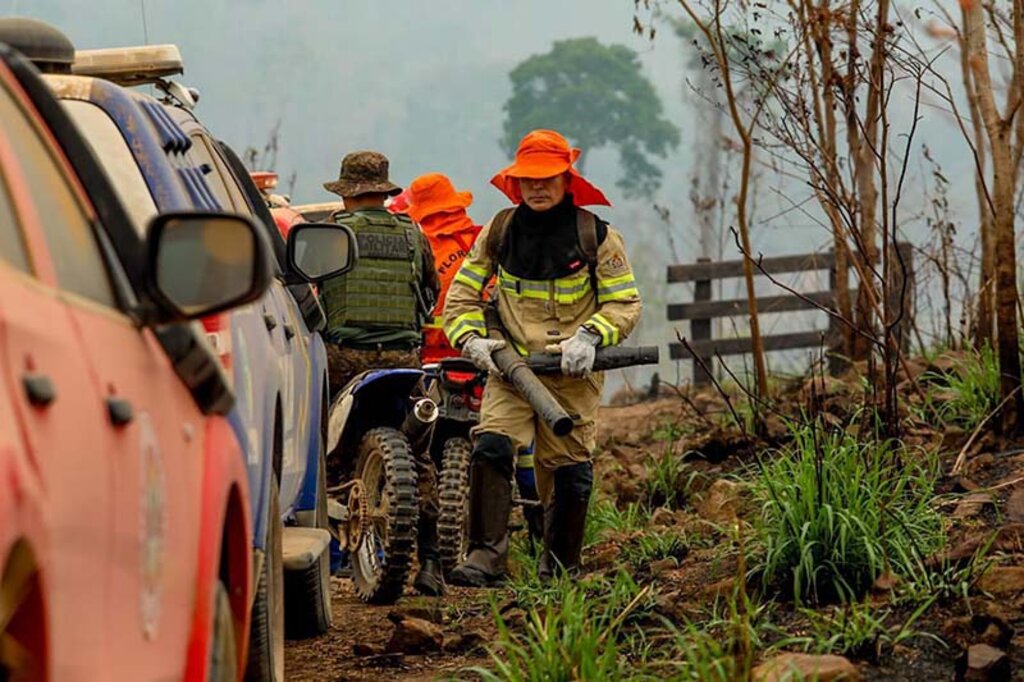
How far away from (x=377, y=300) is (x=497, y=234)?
1080 mm

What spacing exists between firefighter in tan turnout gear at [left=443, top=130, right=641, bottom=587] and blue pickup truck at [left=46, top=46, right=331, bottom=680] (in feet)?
2.79

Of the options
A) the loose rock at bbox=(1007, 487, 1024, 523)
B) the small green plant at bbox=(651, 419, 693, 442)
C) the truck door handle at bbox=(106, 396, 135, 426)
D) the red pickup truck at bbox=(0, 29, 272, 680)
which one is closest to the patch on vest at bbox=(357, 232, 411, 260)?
the loose rock at bbox=(1007, 487, 1024, 523)

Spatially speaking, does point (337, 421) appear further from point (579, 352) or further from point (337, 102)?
point (337, 102)

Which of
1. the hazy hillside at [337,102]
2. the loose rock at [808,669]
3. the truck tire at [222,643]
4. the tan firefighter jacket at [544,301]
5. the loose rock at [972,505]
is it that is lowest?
the loose rock at [808,669]

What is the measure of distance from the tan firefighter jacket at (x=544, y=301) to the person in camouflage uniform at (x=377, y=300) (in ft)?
2.90

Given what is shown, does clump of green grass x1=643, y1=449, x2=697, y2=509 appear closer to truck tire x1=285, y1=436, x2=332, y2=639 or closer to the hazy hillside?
truck tire x1=285, y1=436, x2=332, y2=639

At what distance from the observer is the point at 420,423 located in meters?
9.91

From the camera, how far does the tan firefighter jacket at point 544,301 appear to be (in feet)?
30.1

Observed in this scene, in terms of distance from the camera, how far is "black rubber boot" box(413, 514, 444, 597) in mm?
10008

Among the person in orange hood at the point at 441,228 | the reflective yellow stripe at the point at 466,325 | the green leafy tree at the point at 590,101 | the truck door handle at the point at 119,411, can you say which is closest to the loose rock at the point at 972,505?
the reflective yellow stripe at the point at 466,325

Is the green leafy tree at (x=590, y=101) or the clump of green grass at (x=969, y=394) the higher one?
the green leafy tree at (x=590, y=101)

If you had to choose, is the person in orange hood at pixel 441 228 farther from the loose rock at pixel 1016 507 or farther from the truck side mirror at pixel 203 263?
A: the truck side mirror at pixel 203 263

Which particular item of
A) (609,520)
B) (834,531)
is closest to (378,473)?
(609,520)

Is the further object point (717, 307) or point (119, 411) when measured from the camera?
point (717, 307)
